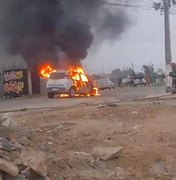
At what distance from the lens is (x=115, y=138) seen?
1028 centimetres

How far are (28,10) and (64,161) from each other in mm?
22463

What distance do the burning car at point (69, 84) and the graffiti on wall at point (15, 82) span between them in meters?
5.80

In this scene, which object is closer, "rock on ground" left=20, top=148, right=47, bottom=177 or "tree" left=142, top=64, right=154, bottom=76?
"rock on ground" left=20, top=148, right=47, bottom=177

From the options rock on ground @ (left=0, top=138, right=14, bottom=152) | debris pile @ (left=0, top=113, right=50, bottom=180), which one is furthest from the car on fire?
rock on ground @ (left=0, top=138, right=14, bottom=152)

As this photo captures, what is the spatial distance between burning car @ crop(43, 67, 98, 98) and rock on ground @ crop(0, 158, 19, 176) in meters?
22.1

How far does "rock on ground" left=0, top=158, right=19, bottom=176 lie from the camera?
21.6 ft

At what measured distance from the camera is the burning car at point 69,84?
28.9 meters

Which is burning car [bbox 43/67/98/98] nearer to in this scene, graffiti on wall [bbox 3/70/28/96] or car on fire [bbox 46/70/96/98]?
car on fire [bbox 46/70/96/98]

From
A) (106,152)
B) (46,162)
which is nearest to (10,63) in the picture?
(106,152)

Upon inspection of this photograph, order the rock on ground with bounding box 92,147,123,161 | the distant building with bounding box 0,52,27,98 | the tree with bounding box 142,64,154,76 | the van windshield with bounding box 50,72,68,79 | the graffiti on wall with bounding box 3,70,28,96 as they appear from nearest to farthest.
Result: 1. the rock on ground with bounding box 92,147,123,161
2. the van windshield with bounding box 50,72,68,79
3. the distant building with bounding box 0,52,27,98
4. the graffiti on wall with bounding box 3,70,28,96
5. the tree with bounding box 142,64,154,76

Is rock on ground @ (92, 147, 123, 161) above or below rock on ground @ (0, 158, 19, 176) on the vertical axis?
below

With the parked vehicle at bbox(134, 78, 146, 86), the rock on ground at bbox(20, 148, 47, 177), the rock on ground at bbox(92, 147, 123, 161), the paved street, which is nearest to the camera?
the rock on ground at bbox(20, 148, 47, 177)

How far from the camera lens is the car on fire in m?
28.9

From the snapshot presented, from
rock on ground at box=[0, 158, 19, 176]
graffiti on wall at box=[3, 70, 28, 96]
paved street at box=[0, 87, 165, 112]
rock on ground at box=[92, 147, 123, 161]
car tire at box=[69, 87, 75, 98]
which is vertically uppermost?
graffiti on wall at box=[3, 70, 28, 96]
